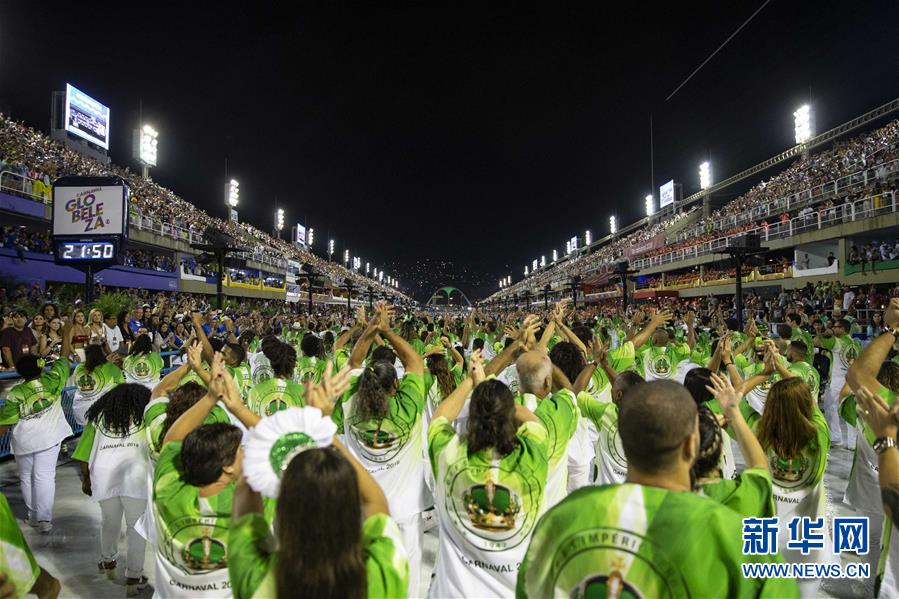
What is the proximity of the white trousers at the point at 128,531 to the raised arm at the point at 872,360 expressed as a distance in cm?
496

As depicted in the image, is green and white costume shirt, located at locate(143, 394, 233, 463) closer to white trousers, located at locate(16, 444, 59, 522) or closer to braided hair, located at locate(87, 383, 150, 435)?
braided hair, located at locate(87, 383, 150, 435)

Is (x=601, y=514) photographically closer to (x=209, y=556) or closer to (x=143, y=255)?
(x=209, y=556)

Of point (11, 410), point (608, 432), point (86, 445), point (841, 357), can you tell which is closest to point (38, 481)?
point (11, 410)

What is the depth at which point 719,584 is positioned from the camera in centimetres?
161

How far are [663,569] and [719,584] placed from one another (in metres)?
0.16

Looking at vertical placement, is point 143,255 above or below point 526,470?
above

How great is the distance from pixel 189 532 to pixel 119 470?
2.47m

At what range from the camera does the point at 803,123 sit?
52.2m

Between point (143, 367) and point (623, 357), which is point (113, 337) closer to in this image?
point (143, 367)

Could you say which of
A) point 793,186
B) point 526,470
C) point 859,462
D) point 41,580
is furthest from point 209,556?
point 793,186

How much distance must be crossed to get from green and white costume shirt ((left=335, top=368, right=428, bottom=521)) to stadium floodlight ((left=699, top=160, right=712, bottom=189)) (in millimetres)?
78405

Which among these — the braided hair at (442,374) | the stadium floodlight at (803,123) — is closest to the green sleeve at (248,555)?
the braided hair at (442,374)

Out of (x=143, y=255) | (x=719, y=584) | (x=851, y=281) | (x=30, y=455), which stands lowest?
(x=30, y=455)

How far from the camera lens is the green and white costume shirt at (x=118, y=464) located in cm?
453
